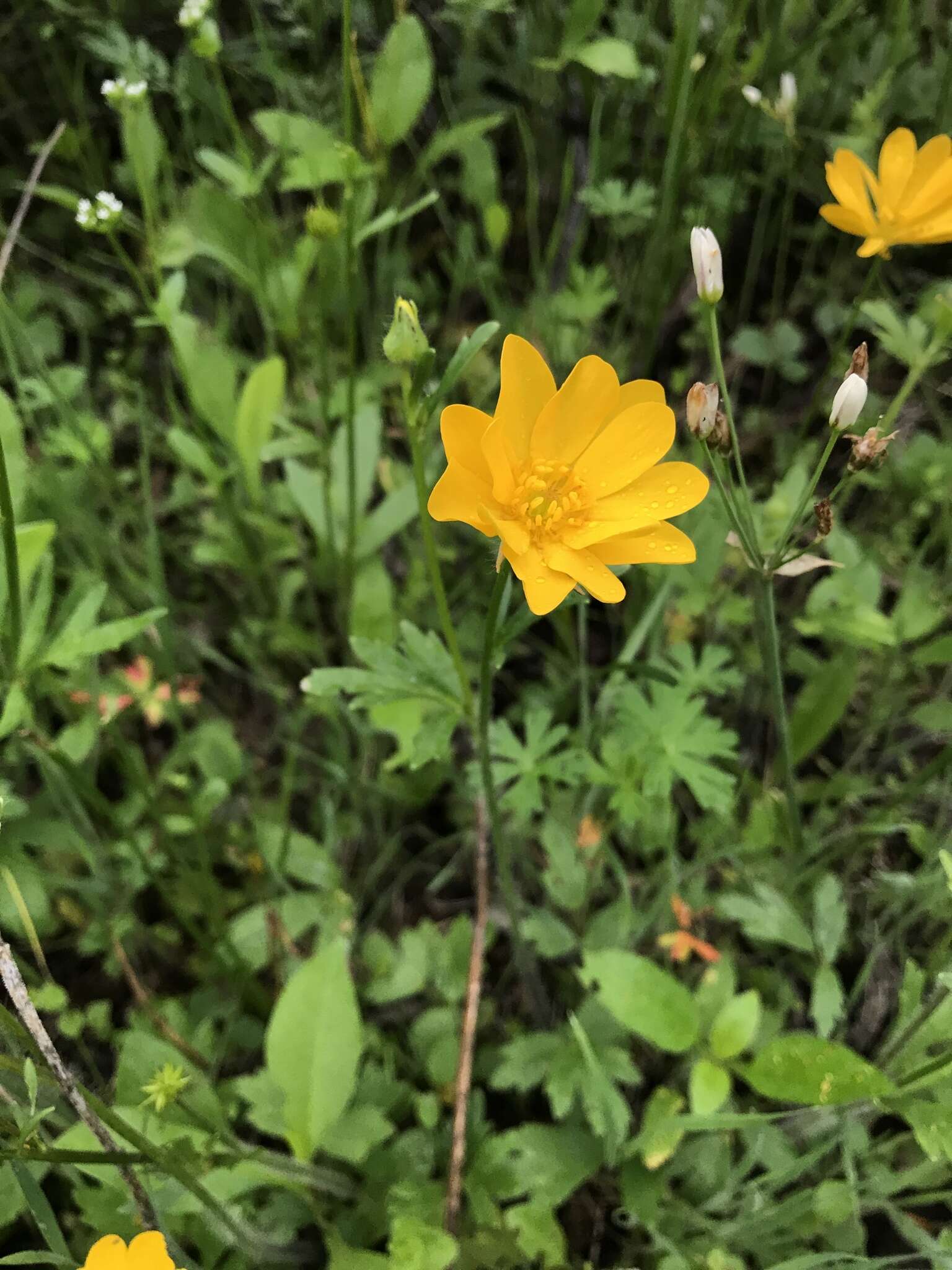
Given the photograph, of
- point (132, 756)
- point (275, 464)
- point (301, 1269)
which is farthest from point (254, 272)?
point (301, 1269)

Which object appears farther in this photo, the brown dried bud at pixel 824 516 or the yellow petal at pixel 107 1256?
the brown dried bud at pixel 824 516

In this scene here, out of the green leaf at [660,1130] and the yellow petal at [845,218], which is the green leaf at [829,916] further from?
the yellow petal at [845,218]

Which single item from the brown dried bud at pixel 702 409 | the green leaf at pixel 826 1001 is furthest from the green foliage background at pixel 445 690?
the brown dried bud at pixel 702 409

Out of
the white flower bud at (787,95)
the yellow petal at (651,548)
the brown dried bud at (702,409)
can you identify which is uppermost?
the white flower bud at (787,95)

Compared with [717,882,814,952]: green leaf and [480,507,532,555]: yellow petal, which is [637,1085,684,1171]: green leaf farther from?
[480,507,532,555]: yellow petal

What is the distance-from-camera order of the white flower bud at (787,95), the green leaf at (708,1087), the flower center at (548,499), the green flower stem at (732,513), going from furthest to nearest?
the white flower bud at (787,95), the green leaf at (708,1087), the flower center at (548,499), the green flower stem at (732,513)

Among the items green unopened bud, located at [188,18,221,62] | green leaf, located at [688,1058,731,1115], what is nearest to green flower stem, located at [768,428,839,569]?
green leaf, located at [688,1058,731,1115]

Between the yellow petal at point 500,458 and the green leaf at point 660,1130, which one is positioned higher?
the yellow petal at point 500,458
